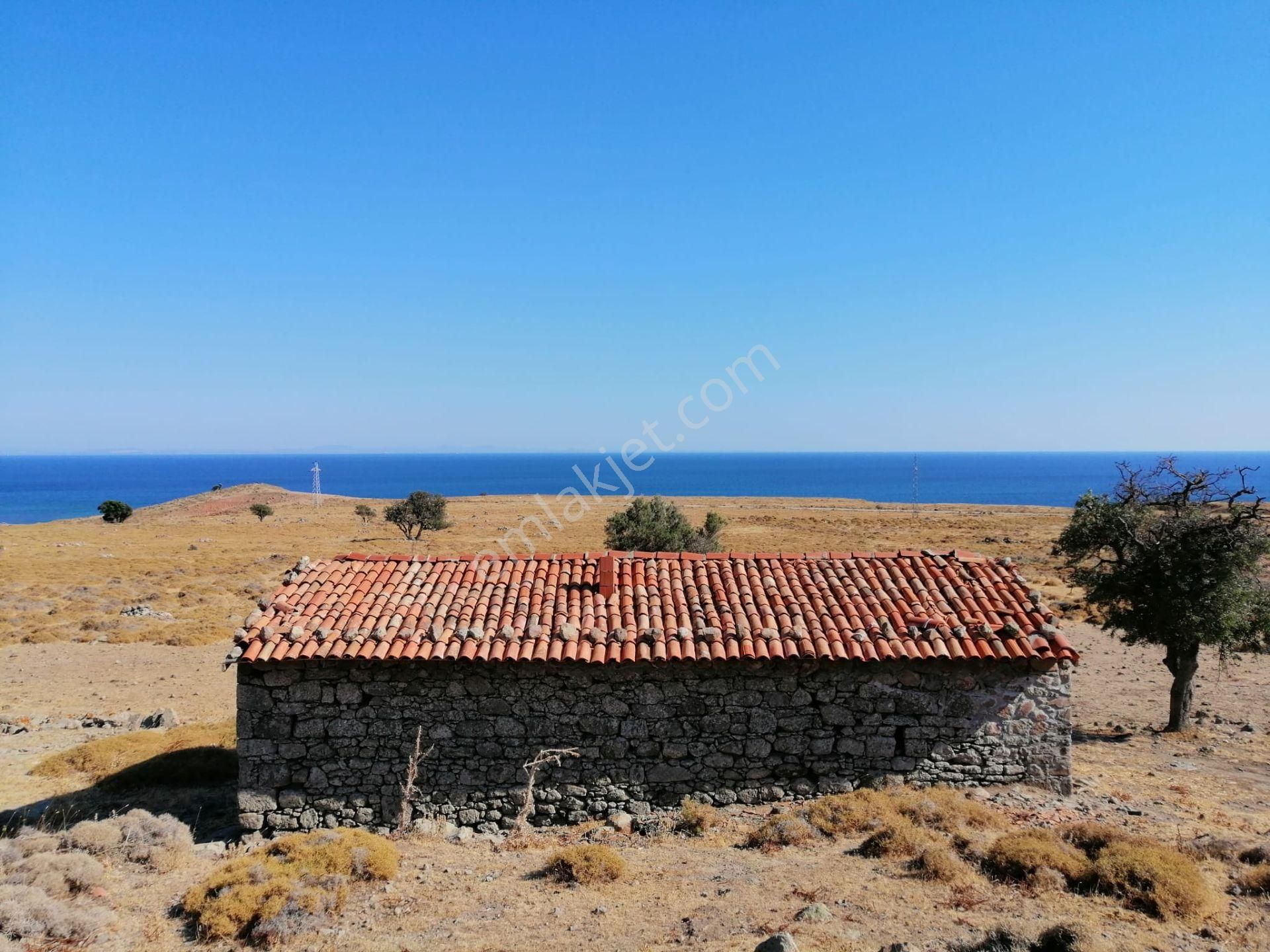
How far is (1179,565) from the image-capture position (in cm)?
1526

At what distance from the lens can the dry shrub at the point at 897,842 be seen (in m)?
9.18

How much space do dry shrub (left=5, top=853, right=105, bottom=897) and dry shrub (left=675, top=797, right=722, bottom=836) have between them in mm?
7064

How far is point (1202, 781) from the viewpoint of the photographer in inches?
500

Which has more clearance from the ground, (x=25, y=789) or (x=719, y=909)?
(x=719, y=909)

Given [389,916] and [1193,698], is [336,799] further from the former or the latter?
[1193,698]

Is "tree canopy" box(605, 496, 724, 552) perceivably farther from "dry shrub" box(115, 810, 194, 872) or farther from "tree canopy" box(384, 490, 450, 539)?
"dry shrub" box(115, 810, 194, 872)

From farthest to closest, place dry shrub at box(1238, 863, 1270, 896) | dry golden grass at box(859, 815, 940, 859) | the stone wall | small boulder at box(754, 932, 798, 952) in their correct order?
1. the stone wall
2. dry golden grass at box(859, 815, 940, 859)
3. dry shrub at box(1238, 863, 1270, 896)
4. small boulder at box(754, 932, 798, 952)

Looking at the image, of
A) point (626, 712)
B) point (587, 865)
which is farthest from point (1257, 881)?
point (626, 712)

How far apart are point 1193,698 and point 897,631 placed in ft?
39.0

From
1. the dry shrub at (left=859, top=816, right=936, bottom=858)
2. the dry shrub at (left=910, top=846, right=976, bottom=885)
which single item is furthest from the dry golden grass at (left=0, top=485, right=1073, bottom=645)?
the dry shrub at (left=910, top=846, right=976, bottom=885)

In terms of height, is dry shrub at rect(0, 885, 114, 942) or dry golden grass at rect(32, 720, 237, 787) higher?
dry shrub at rect(0, 885, 114, 942)

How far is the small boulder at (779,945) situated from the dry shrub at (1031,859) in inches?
117

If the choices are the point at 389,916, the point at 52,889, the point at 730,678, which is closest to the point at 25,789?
the point at 52,889

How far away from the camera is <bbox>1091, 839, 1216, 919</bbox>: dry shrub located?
24.7ft
